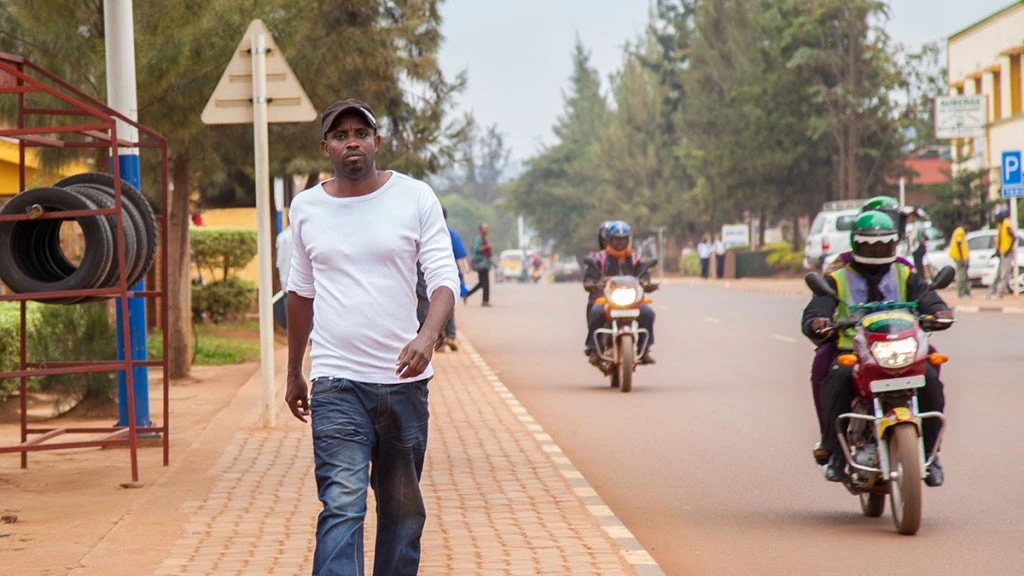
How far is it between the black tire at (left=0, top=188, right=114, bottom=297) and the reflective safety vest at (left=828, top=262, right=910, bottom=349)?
4.17m

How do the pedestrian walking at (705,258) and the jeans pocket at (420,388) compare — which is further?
the pedestrian walking at (705,258)

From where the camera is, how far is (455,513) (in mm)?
8555

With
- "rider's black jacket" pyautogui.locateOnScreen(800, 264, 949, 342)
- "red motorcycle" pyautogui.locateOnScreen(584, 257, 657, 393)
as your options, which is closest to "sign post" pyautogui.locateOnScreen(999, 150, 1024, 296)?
"red motorcycle" pyautogui.locateOnScreen(584, 257, 657, 393)

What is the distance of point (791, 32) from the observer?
61.6 meters

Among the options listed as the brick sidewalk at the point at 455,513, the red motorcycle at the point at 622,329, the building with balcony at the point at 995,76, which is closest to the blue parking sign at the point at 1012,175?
the building with balcony at the point at 995,76

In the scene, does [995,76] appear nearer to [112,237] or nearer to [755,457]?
[755,457]

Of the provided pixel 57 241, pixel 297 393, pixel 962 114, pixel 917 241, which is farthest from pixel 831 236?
pixel 297 393

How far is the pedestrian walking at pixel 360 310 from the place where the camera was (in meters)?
5.21

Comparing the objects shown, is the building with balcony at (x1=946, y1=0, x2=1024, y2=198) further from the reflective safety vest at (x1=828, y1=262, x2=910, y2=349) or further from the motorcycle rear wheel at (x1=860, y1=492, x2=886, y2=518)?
the reflective safety vest at (x1=828, y1=262, x2=910, y2=349)

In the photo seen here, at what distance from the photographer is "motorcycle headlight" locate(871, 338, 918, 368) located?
7945mm

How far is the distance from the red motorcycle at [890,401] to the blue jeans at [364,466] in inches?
125

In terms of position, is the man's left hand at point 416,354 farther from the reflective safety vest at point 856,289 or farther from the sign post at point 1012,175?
the sign post at point 1012,175

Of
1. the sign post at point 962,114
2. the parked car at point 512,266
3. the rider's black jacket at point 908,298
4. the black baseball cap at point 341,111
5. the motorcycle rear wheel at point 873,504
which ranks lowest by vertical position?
the parked car at point 512,266

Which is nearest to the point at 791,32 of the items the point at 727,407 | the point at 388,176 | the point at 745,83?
the point at 745,83
